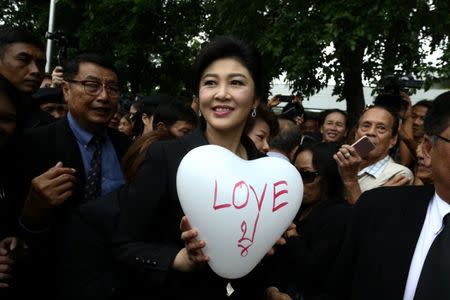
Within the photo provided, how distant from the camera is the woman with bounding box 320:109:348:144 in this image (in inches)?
214

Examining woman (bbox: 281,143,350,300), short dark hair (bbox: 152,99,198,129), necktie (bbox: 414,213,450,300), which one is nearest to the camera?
necktie (bbox: 414,213,450,300)

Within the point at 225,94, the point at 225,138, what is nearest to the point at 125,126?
the point at 225,138

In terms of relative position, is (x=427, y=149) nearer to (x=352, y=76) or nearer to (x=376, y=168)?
(x=376, y=168)

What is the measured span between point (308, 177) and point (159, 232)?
1.34 m

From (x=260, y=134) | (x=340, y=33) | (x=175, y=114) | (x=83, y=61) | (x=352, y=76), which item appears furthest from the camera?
(x=352, y=76)

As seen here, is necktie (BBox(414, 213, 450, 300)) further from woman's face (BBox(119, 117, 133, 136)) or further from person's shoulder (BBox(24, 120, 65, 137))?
woman's face (BBox(119, 117, 133, 136))

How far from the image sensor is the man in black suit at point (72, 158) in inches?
79.0

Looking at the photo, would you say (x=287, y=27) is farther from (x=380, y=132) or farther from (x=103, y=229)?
(x=103, y=229)

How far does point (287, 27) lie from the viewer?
27.6 feet

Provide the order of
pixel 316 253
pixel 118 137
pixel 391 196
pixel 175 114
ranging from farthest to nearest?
1. pixel 175 114
2. pixel 118 137
3. pixel 316 253
4. pixel 391 196

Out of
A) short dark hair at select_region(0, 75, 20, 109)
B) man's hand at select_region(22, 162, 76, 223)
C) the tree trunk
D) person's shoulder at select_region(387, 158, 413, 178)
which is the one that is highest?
the tree trunk

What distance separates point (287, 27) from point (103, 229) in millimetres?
7016

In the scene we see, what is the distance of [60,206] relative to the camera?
7.65 feet

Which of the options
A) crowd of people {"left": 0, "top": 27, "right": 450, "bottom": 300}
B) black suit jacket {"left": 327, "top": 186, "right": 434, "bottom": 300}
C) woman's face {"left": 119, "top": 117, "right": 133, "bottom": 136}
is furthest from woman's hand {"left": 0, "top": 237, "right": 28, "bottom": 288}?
woman's face {"left": 119, "top": 117, "right": 133, "bottom": 136}
